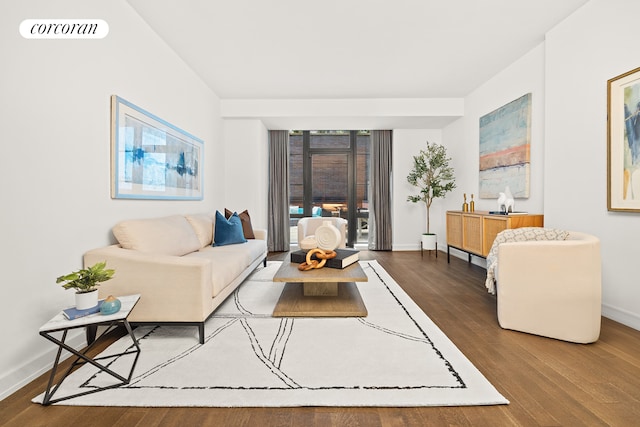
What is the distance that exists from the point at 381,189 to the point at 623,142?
13.5 feet

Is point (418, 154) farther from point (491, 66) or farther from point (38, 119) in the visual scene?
point (38, 119)

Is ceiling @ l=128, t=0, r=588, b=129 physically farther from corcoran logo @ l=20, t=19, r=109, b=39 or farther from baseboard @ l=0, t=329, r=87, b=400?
baseboard @ l=0, t=329, r=87, b=400

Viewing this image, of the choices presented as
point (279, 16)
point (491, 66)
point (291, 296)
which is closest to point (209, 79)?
point (279, 16)

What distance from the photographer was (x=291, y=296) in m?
3.01

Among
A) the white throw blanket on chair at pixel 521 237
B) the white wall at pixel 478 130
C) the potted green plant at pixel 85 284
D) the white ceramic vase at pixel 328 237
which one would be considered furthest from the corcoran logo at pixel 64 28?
the white wall at pixel 478 130

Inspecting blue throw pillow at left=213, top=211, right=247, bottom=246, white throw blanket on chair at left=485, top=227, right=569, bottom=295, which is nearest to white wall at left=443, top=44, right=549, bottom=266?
white throw blanket on chair at left=485, top=227, right=569, bottom=295

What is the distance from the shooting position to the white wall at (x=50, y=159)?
5.44 feet

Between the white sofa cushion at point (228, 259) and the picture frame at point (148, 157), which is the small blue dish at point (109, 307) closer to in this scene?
the white sofa cushion at point (228, 259)

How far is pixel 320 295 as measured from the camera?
9.75 ft

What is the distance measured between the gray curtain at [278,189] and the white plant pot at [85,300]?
464 centimetres

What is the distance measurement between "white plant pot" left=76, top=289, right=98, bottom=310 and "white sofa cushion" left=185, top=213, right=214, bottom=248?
1.91m

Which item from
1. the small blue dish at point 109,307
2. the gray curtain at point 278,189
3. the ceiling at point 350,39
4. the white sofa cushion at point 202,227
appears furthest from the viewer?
the gray curtain at point 278,189

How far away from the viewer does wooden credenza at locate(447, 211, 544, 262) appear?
3.37m

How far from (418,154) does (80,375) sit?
19.7 ft
